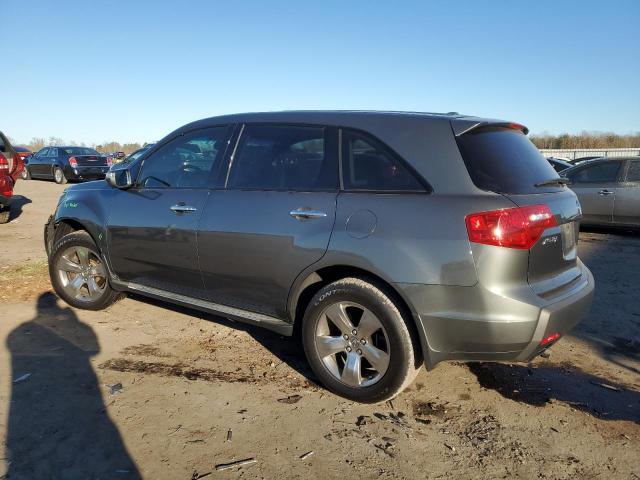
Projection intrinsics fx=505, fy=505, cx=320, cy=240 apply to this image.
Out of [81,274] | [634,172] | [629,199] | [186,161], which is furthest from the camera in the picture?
[634,172]

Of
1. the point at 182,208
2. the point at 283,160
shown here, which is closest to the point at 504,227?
the point at 283,160

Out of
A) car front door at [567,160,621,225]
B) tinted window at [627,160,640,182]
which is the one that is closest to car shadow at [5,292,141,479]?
car front door at [567,160,621,225]

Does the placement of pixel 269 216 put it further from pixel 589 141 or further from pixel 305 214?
pixel 589 141

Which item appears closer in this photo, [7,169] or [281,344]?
[281,344]

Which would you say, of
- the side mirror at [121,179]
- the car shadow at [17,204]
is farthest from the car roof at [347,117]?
the car shadow at [17,204]

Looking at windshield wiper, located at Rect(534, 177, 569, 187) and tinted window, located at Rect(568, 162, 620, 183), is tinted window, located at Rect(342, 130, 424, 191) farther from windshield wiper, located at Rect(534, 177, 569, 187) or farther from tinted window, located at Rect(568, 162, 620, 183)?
tinted window, located at Rect(568, 162, 620, 183)

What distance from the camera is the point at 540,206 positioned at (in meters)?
2.85

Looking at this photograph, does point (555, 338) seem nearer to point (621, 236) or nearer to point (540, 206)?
point (540, 206)

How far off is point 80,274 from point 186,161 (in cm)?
168

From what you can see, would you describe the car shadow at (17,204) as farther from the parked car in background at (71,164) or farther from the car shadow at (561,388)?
the car shadow at (561,388)

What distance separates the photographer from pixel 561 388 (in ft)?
11.2

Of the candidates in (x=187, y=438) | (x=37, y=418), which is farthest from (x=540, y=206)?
(x=37, y=418)

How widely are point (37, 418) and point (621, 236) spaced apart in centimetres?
957

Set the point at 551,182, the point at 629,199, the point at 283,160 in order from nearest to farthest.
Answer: the point at 551,182 → the point at 283,160 → the point at 629,199
